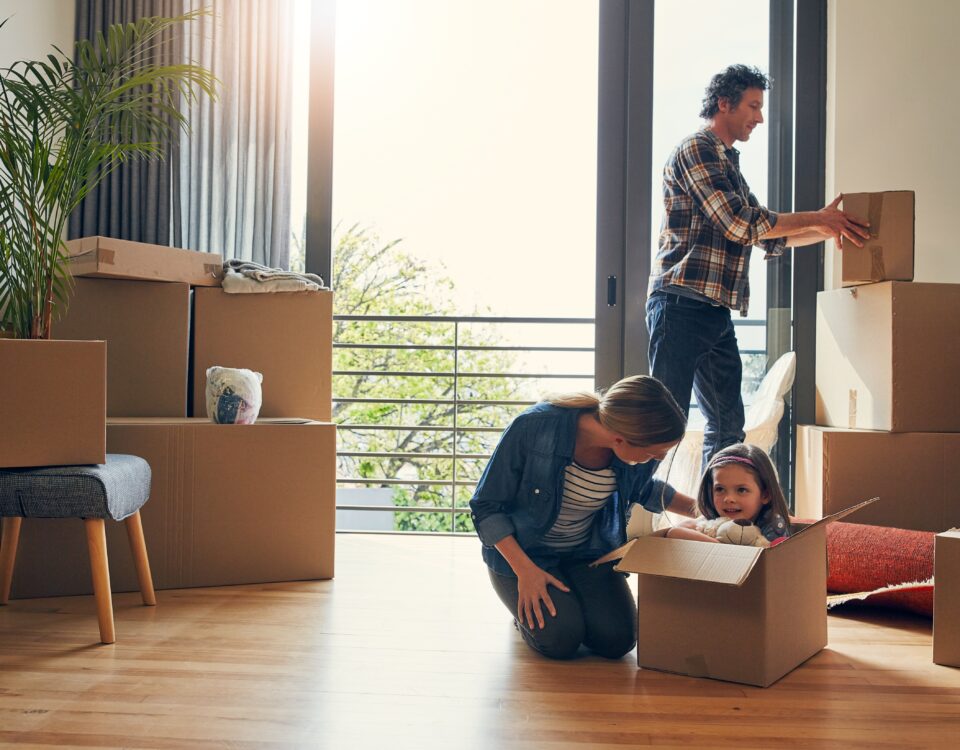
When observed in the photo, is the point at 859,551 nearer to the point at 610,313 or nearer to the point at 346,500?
the point at 610,313

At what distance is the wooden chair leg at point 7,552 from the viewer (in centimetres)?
231

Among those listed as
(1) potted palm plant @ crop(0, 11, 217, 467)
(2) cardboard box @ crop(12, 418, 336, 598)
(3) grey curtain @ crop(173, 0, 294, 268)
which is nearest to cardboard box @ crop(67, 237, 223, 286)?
(1) potted palm plant @ crop(0, 11, 217, 467)

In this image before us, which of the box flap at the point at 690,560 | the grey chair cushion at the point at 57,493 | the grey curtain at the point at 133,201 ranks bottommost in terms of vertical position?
the box flap at the point at 690,560

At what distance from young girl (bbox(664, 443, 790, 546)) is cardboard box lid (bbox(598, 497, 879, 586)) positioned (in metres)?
0.16

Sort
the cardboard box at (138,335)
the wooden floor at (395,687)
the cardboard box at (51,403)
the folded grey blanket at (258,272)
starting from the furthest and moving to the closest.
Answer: the folded grey blanket at (258,272)
the cardboard box at (138,335)
the cardboard box at (51,403)
the wooden floor at (395,687)

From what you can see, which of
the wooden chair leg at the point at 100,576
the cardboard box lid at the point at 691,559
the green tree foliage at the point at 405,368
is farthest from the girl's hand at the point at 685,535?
the green tree foliage at the point at 405,368

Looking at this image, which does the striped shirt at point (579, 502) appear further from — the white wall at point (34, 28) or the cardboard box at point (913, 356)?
the white wall at point (34, 28)

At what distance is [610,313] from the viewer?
324cm

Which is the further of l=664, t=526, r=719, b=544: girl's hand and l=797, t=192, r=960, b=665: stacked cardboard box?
l=797, t=192, r=960, b=665: stacked cardboard box

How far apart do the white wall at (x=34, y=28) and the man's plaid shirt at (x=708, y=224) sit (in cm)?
217

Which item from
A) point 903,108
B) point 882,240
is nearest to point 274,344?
point 882,240

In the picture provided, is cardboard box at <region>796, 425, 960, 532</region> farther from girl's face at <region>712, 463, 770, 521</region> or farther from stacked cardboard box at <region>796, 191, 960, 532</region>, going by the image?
girl's face at <region>712, 463, 770, 521</region>

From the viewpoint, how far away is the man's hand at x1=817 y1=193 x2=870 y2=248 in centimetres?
258

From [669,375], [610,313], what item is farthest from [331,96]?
[669,375]
